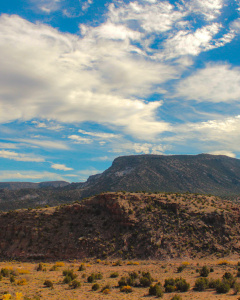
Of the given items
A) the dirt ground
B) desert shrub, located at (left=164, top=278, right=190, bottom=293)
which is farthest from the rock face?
desert shrub, located at (left=164, top=278, right=190, bottom=293)

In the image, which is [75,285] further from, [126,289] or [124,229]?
[124,229]

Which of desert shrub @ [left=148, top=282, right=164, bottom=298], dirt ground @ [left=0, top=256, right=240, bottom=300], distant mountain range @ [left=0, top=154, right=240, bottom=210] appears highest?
distant mountain range @ [left=0, top=154, right=240, bottom=210]

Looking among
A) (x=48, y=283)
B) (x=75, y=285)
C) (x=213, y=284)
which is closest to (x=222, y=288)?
(x=213, y=284)

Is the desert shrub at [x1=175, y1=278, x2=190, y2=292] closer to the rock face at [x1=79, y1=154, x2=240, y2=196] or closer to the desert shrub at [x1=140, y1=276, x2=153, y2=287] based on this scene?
the desert shrub at [x1=140, y1=276, x2=153, y2=287]

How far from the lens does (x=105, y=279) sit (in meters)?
27.5

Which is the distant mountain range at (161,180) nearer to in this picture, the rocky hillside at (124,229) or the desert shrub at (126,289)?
the rocky hillside at (124,229)

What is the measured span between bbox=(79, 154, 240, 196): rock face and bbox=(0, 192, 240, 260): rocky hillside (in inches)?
2122

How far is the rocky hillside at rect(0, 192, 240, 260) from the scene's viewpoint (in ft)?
134

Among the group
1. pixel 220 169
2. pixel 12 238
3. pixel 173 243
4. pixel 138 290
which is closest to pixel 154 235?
pixel 173 243

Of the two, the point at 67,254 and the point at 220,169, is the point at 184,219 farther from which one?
the point at 220,169

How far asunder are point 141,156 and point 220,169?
49.6 meters

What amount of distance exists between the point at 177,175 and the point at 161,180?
12105 mm

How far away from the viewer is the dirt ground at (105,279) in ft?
67.6

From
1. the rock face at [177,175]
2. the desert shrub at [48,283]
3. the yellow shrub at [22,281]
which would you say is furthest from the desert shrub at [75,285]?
the rock face at [177,175]
